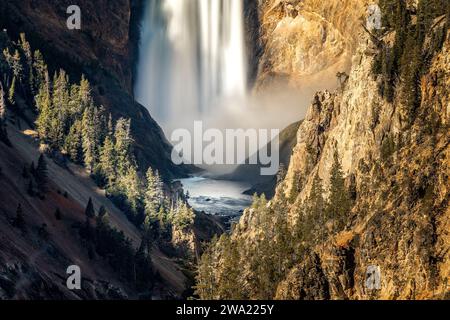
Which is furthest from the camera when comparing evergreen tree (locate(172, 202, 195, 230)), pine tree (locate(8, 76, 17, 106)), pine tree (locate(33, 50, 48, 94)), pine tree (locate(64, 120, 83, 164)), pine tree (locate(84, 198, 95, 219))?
pine tree (locate(33, 50, 48, 94))

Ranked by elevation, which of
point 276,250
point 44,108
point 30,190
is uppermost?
point 44,108

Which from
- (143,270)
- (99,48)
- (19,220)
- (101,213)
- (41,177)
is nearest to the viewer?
(19,220)

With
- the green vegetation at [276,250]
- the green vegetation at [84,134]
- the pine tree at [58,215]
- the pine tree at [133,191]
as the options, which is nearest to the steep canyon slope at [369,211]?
the green vegetation at [276,250]

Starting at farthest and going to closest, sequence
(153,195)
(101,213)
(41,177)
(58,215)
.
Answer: (153,195) → (101,213) → (41,177) → (58,215)

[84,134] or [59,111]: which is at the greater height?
[59,111]

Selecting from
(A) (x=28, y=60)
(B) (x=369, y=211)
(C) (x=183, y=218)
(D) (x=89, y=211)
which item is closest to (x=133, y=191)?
(C) (x=183, y=218)

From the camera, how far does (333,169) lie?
81938 mm

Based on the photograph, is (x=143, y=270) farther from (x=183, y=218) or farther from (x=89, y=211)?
(x=183, y=218)

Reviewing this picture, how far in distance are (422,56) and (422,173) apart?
1640 cm

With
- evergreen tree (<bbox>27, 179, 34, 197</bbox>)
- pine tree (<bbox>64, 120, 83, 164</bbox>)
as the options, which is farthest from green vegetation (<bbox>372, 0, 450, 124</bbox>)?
pine tree (<bbox>64, 120, 83, 164</bbox>)

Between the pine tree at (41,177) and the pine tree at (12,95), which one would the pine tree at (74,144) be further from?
the pine tree at (41,177)

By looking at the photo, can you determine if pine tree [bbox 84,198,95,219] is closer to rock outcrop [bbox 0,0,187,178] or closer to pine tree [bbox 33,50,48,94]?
pine tree [bbox 33,50,48,94]

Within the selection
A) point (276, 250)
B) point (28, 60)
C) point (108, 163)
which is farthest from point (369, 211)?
point (28, 60)

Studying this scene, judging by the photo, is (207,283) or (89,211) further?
(89,211)
